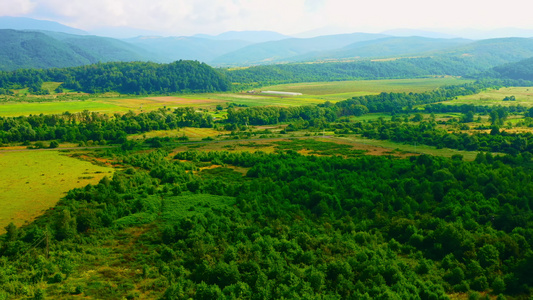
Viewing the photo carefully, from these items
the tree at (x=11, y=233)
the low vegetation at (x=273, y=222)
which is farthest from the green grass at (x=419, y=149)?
the tree at (x=11, y=233)

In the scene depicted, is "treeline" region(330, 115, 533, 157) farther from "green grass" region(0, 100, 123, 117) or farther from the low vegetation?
"green grass" region(0, 100, 123, 117)

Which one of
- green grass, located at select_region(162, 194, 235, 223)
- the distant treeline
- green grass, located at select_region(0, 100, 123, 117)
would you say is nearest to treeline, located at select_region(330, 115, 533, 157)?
the distant treeline

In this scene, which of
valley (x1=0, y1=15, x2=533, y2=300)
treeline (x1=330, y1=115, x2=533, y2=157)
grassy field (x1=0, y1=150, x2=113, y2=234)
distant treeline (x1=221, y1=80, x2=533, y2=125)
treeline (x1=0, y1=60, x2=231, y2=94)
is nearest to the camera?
valley (x1=0, y1=15, x2=533, y2=300)

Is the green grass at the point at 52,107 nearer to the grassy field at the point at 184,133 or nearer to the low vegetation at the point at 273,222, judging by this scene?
the grassy field at the point at 184,133

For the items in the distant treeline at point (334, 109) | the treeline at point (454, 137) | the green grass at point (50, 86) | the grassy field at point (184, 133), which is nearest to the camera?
the treeline at point (454, 137)

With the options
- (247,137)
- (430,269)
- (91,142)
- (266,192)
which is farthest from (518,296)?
(91,142)
